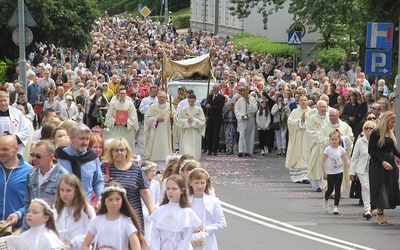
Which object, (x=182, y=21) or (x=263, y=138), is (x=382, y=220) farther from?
(x=182, y=21)

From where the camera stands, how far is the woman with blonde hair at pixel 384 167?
1702 centimetres

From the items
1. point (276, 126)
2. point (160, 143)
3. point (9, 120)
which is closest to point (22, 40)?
point (160, 143)

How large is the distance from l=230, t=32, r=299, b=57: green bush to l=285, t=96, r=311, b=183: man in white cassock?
1123 inches

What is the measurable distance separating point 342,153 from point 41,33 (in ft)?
84.7

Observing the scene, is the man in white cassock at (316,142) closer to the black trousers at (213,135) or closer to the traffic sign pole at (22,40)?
the black trousers at (213,135)

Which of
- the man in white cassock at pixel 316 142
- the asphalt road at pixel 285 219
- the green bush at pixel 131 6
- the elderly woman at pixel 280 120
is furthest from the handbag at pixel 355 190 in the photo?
the green bush at pixel 131 6

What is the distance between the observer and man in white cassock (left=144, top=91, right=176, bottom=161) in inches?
983

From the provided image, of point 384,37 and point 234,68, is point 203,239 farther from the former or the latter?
point 234,68

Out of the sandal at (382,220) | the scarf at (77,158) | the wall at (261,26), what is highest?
the wall at (261,26)

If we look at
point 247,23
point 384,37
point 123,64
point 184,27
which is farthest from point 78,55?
point 184,27

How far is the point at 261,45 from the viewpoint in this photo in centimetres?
5503

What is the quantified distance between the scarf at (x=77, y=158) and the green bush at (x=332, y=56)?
114 ft

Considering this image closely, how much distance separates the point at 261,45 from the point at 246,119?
88.8 feet

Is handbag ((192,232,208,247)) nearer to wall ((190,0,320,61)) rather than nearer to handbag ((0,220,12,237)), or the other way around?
handbag ((0,220,12,237))
